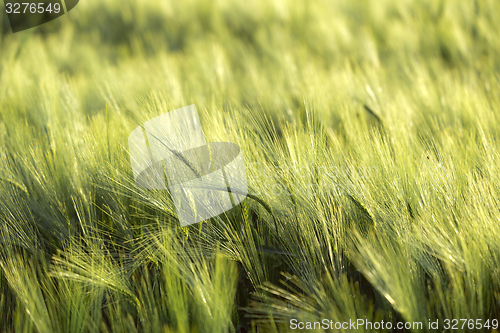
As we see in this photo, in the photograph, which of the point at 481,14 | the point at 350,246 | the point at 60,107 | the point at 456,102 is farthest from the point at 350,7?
the point at 350,246

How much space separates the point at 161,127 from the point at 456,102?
117 centimetres

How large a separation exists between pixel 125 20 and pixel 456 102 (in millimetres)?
2566

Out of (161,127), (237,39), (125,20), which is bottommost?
(161,127)

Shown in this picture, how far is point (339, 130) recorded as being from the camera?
131 cm

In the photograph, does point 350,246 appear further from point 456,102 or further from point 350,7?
point 350,7

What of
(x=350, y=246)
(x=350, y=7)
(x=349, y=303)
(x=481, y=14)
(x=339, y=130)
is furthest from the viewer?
(x=350, y=7)

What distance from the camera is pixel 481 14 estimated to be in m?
2.35

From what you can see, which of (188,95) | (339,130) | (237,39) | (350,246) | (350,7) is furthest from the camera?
(350,7)

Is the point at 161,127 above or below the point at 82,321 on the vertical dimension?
above

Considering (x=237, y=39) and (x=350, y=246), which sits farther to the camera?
(x=237, y=39)

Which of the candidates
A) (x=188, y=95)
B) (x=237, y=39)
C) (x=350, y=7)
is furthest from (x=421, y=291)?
(x=350, y=7)

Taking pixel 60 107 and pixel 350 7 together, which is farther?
pixel 350 7

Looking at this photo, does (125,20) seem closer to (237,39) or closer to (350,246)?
(237,39)

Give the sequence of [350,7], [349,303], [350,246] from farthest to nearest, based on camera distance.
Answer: [350,7] → [350,246] → [349,303]
